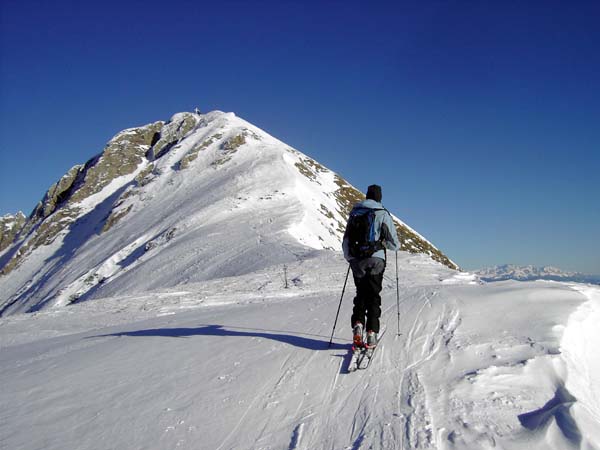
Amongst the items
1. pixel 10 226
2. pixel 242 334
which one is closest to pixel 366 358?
pixel 242 334

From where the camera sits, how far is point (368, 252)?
536 centimetres

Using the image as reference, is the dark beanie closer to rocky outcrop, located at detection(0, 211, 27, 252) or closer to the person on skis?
the person on skis

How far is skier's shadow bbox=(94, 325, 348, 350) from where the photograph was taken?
5777 millimetres

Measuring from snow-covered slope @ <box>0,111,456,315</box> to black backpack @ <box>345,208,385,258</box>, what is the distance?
16310mm

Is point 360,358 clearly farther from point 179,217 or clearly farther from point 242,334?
point 179,217

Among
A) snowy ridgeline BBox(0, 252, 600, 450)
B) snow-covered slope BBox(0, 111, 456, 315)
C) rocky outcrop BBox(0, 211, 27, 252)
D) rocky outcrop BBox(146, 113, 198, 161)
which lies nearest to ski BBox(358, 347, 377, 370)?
snowy ridgeline BBox(0, 252, 600, 450)

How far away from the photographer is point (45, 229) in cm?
7006

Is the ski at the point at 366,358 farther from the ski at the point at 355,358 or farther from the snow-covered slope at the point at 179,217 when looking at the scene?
the snow-covered slope at the point at 179,217

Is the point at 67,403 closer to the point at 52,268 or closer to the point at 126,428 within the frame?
the point at 126,428

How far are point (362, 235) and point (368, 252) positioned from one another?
0.25 meters

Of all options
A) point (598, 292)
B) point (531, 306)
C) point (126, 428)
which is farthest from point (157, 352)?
point (598, 292)

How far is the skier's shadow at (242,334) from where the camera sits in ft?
19.0

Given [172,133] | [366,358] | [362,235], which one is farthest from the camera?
[172,133]

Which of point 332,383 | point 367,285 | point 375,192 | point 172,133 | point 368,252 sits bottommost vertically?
point 332,383
